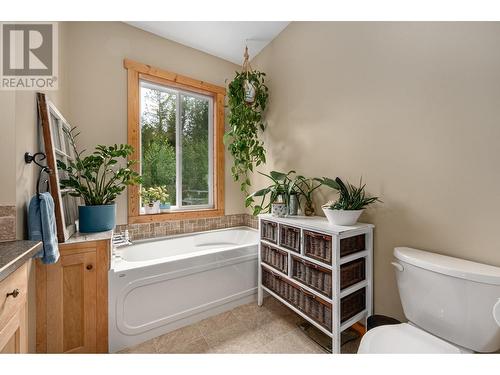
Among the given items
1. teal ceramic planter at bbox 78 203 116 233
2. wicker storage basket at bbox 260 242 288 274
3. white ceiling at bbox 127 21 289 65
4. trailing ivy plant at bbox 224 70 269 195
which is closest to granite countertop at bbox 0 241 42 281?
teal ceramic planter at bbox 78 203 116 233

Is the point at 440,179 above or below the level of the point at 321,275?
above

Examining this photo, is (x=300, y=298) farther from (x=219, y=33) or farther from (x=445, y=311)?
(x=219, y=33)

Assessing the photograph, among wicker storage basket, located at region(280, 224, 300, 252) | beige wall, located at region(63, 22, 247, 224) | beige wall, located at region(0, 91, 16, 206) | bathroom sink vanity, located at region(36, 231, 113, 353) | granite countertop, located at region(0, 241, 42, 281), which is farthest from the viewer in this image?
beige wall, located at region(63, 22, 247, 224)

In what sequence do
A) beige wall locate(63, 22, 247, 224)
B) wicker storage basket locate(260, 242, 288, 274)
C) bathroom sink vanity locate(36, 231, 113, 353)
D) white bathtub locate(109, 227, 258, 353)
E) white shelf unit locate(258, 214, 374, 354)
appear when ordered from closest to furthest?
bathroom sink vanity locate(36, 231, 113, 353)
white shelf unit locate(258, 214, 374, 354)
white bathtub locate(109, 227, 258, 353)
wicker storage basket locate(260, 242, 288, 274)
beige wall locate(63, 22, 247, 224)

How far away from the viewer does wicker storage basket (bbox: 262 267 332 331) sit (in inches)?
56.0

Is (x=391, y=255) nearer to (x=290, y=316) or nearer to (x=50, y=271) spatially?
(x=290, y=316)

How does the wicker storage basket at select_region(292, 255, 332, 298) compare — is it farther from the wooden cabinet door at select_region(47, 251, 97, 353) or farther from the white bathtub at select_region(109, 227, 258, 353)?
the wooden cabinet door at select_region(47, 251, 97, 353)

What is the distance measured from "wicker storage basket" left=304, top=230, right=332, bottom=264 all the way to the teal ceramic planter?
1452 millimetres

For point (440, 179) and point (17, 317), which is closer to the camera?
point (17, 317)

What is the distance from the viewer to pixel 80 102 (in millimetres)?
1938

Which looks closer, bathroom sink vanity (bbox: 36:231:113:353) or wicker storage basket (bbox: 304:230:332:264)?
bathroom sink vanity (bbox: 36:231:113:353)
